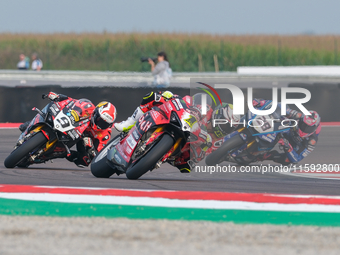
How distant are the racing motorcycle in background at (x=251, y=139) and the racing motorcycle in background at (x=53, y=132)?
6.30 feet

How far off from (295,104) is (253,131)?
1.88 ft

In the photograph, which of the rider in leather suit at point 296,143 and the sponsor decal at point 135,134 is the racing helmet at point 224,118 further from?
the sponsor decal at point 135,134

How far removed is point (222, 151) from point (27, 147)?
2427 mm

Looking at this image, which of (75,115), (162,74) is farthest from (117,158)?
(162,74)

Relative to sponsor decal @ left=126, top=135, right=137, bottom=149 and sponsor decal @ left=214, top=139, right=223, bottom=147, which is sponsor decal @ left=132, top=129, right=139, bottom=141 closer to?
sponsor decal @ left=126, top=135, right=137, bottom=149

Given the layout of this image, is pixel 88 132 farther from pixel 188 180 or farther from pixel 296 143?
Result: pixel 296 143

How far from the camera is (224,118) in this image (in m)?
6.76

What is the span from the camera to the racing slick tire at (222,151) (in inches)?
271

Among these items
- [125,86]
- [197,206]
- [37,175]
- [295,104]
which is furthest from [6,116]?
[197,206]

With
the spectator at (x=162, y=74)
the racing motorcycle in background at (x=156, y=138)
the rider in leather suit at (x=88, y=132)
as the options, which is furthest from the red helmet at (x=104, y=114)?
the spectator at (x=162, y=74)

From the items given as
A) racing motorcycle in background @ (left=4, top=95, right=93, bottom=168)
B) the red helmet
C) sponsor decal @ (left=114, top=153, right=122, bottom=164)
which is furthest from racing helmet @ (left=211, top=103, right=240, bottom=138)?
racing motorcycle in background @ (left=4, top=95, right=93, bottom=168)

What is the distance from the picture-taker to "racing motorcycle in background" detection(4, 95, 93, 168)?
→ 7.68 metres

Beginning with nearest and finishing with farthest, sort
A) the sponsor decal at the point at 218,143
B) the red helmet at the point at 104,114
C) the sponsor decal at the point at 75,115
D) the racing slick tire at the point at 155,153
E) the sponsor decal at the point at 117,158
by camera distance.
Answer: the racing slick tire at the point at 155,153 → the sponsor decal at the point at 117,158 → the sponsor decal at the point at 218,143 → the red helmet at the point at 104,114 → the sponsor decal at the point at 75,115

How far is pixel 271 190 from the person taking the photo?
626cm
